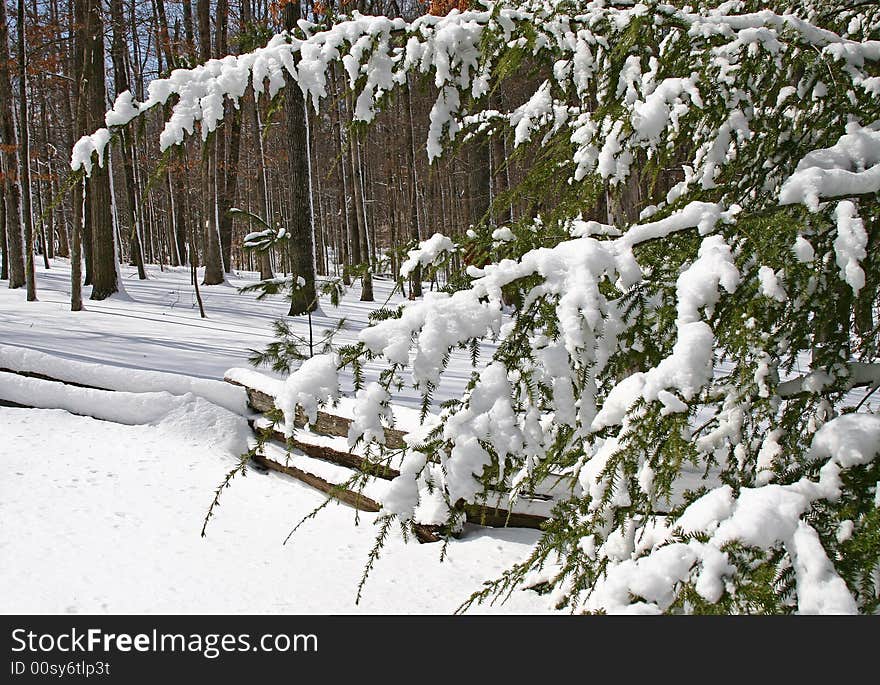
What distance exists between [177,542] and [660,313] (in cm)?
316

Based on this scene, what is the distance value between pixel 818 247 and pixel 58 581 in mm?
3521

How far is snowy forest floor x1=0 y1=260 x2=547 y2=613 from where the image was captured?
321 centimetres

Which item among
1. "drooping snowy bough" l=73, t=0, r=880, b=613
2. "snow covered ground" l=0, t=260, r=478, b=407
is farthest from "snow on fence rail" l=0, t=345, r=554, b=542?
"drooping snowy bough" l=73, t=0, r=880, b=613

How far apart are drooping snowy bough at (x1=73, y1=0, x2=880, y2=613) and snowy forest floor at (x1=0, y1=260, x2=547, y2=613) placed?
1.81 meters

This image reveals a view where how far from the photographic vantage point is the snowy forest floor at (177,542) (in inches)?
126

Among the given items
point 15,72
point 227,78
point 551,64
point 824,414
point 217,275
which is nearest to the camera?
point 824,414

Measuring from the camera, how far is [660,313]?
1.64 meters

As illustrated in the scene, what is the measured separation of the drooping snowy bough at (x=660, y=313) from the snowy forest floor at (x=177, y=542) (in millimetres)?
1814

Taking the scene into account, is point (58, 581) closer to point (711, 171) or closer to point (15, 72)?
point (711, 171)

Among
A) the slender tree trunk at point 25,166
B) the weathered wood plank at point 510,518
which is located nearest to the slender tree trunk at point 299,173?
the slender tree trunk at point 25,166

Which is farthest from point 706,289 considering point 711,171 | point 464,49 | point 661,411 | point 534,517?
point 534,517

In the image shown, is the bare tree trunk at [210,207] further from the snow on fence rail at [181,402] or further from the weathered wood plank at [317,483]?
the weathered wood plank at [317,483]

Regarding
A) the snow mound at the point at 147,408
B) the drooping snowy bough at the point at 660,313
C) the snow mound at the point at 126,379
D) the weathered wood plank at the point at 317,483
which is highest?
the drooping snowy bough at the point at 660,313

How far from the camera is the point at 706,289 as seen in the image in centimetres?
144
